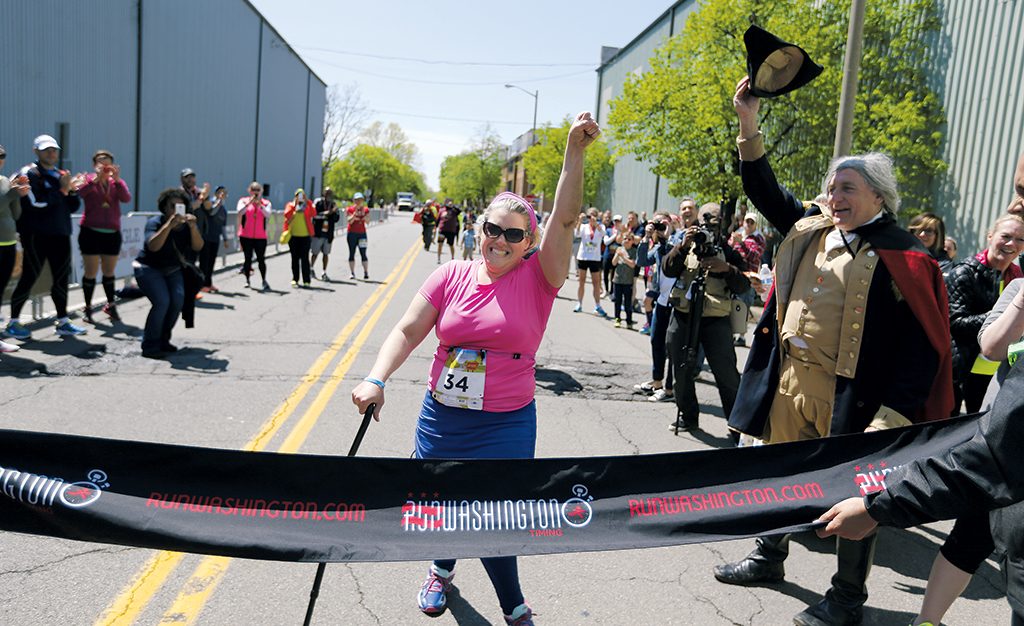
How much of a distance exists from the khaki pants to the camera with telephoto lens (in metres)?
2.82

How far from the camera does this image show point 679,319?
7.22m

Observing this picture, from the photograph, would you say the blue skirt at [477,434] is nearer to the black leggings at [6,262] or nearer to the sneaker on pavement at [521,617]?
the sneaker on pavement at [521,617]

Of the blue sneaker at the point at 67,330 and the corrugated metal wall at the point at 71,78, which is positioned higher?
the corrugated metal wall at the point at 71,78

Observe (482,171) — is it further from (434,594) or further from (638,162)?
(434,594)

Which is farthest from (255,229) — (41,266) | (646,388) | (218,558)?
(218,558)

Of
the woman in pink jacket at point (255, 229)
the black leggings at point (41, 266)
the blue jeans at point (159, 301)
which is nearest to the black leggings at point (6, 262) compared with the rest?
the black leggings at point (41, 266)

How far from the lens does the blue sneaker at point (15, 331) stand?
9086 millimetres

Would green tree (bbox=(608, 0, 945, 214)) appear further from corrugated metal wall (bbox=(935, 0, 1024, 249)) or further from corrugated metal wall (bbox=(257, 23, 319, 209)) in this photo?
corrugated metal wall (bbox=(257, 23, 319, 209))

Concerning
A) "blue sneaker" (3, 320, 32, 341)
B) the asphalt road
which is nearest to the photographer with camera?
the asphalt road

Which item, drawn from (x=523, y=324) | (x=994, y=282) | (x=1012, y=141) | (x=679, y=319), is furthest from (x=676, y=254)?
(x=1012, y=141)

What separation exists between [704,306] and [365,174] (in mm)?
106082

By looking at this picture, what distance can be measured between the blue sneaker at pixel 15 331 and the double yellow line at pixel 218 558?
333 centimetres

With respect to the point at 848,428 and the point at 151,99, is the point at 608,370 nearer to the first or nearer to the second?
the point at 848,428

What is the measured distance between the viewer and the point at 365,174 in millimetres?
109188
